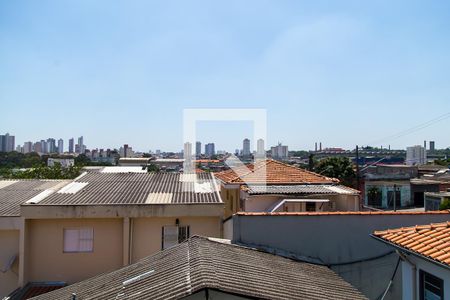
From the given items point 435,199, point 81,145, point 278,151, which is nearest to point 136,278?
point 435,199

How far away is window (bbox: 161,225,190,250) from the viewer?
10938mm

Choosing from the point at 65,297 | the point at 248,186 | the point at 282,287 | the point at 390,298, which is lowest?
the point at 390,298

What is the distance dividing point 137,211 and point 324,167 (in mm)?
32924

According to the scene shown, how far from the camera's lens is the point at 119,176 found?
14781 millimetres

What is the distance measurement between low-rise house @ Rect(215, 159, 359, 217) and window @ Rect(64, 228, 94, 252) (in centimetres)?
503

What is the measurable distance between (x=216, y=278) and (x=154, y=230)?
6470 mm

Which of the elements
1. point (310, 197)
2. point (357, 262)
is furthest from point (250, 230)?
point (310, 197)

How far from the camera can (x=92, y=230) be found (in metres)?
10.8

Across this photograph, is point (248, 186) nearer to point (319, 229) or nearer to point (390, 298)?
point (319, 229)

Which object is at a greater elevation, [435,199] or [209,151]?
[209,151]

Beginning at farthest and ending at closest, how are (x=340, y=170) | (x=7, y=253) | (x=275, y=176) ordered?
(x=340, y=170) → (x=275, y=176) → (x=7, y=253)

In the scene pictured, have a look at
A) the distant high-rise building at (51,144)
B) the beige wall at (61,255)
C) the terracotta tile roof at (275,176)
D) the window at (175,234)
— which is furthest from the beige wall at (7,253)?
the distant high-rise building at (51,144)

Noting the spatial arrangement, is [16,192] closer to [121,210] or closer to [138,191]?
[138,191]

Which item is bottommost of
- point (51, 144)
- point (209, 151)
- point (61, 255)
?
point (61, 255)
